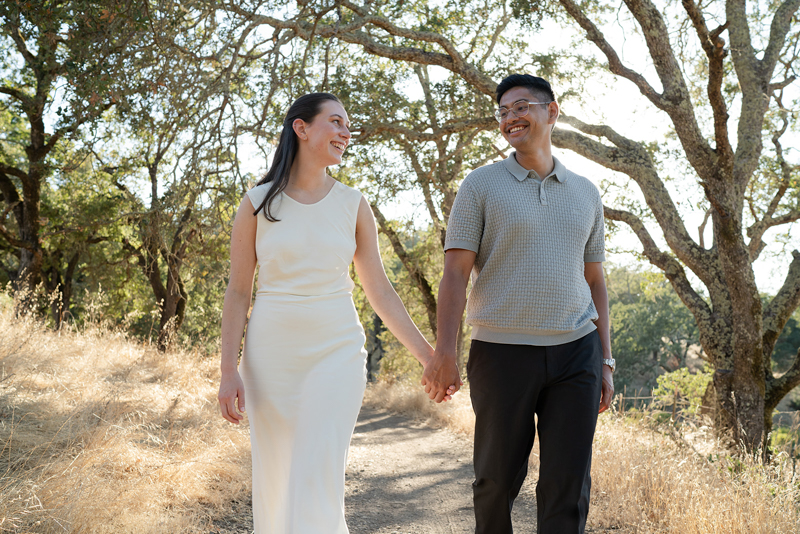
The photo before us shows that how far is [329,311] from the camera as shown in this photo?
271 cm

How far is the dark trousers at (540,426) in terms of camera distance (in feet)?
8.59

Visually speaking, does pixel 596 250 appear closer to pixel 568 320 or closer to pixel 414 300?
pixel 568 320

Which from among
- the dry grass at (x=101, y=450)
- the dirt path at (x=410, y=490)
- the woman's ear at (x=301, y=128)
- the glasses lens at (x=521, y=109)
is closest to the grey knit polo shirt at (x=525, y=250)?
the glasses lens at (x=521, y=109)

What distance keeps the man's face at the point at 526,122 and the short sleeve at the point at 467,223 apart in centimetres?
35

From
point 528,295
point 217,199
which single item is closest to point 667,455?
point 528,295

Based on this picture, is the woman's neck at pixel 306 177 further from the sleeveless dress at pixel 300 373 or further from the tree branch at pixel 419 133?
the tree branch at pixel 419 133

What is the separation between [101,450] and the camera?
13.9 ft

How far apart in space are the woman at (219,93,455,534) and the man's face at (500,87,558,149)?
0.81m

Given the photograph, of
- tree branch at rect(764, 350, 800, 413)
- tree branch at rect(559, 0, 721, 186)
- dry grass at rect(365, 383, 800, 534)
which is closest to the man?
dry grass at rect(365, 383, 800, 534)

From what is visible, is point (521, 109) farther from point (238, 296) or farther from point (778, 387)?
point (778, 387)

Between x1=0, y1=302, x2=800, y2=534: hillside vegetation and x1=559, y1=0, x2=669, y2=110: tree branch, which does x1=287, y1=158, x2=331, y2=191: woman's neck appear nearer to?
x1=0, y1=302, x2=800, y2=534: hillside vegetation

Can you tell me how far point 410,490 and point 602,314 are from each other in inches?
144

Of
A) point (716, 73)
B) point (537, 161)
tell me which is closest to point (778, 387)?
point (716, 73)

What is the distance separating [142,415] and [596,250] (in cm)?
442
